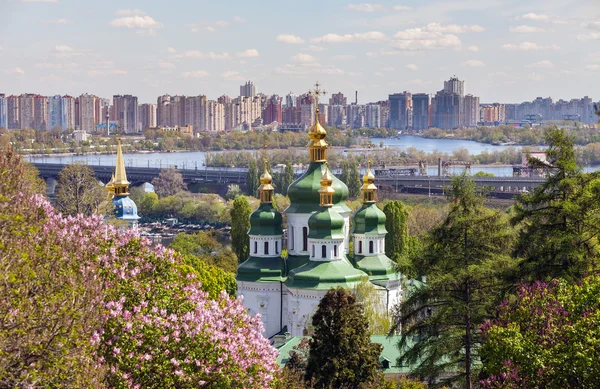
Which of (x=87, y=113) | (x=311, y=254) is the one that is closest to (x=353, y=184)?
(x=311, y=254)

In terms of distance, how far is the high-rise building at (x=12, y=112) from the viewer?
186462mm

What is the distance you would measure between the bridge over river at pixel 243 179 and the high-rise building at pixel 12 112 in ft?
319

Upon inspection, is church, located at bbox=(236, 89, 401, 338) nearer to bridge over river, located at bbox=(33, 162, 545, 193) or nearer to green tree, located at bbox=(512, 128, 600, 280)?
green tree, located at bbox=(512, 128, 600, 280)

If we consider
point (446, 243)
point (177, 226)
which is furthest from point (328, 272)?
point (177, 226)

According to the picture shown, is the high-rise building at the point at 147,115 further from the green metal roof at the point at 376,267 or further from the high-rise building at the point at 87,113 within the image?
the green metal roof at the point at 376,267

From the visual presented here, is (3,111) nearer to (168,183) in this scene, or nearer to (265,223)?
(168,183)

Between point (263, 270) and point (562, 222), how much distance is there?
1099 cm

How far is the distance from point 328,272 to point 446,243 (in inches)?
315

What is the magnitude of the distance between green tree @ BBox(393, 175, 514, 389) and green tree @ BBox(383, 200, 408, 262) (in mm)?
15824

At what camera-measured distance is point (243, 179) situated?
85125 mm

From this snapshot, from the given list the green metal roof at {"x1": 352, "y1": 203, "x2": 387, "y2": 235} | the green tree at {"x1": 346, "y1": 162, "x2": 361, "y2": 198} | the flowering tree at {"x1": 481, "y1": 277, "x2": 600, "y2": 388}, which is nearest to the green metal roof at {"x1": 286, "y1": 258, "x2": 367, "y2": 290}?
the green metal roof at {"x1": 352, "y1": 203, "x2": 387, "y2": 235}

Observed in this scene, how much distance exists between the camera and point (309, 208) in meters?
26.8

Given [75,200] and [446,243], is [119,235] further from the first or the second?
[75,200]

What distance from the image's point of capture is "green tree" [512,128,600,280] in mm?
15656
